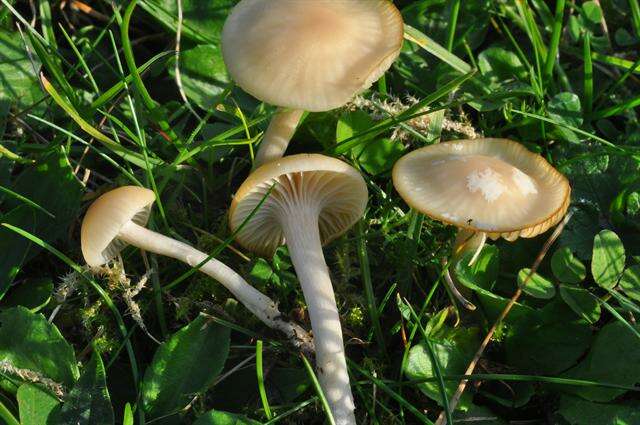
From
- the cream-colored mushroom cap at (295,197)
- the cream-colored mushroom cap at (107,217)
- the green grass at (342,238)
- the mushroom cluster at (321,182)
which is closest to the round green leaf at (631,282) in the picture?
the green grass at (342,238)

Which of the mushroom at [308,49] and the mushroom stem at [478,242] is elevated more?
the mushroom at [308,49]

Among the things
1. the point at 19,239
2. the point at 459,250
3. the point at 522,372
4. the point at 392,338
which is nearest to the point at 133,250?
the point at 19,239

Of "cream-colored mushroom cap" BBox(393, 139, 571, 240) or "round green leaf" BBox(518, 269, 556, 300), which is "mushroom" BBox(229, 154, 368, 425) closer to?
"cream-colored mushroom cap" BBox(393, 139, 571, 240)

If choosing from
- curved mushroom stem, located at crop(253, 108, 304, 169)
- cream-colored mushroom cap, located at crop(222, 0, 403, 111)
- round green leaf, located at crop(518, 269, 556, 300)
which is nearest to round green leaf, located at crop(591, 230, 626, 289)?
round green leaf, located at crop(518, 269, 556, 300)

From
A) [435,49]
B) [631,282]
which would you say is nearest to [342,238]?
[435,49]

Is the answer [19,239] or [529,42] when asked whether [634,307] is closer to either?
[529,42]

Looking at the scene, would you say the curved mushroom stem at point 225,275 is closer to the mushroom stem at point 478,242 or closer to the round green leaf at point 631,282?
the mushroom stem at point 478,242

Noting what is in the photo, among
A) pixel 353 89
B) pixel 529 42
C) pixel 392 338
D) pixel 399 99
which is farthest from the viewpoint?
pixel 529 42
